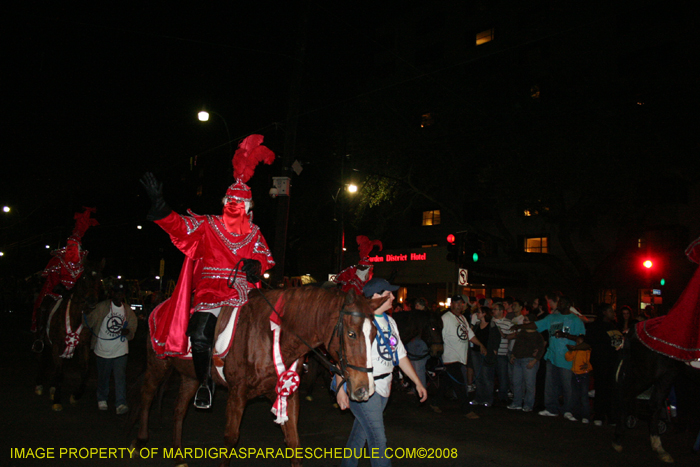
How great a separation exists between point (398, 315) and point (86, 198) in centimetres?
2741

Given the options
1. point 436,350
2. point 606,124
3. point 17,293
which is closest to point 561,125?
Answer: point 606,124

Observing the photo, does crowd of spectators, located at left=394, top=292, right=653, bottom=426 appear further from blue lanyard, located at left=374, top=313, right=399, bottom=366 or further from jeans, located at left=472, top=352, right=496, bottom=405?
blue lanyard, located at left=374, top=313, right=399, bottom=366

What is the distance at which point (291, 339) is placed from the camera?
4664mm

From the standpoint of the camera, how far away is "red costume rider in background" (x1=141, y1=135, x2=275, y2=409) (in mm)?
4949

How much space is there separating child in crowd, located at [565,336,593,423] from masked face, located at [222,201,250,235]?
257 inches

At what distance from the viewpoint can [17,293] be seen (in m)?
40.0

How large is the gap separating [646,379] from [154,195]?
680 centimetres

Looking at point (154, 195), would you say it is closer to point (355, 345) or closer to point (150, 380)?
point (355, 345)

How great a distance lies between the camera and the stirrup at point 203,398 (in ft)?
16.4

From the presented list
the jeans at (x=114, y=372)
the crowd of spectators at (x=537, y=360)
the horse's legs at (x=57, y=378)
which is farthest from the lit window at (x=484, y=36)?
the horse's legs at (x=57, y=378)

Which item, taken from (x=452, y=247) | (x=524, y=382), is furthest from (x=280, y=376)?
(x=452, y=247)

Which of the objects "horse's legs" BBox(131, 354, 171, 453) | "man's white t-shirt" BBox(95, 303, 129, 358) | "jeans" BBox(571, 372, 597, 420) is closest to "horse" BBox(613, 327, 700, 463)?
"jeans" BBox(571, 372, 597, 420)

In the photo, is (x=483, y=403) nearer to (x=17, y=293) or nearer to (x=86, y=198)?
(x=86, y=198)

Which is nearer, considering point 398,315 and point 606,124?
point 398,315
